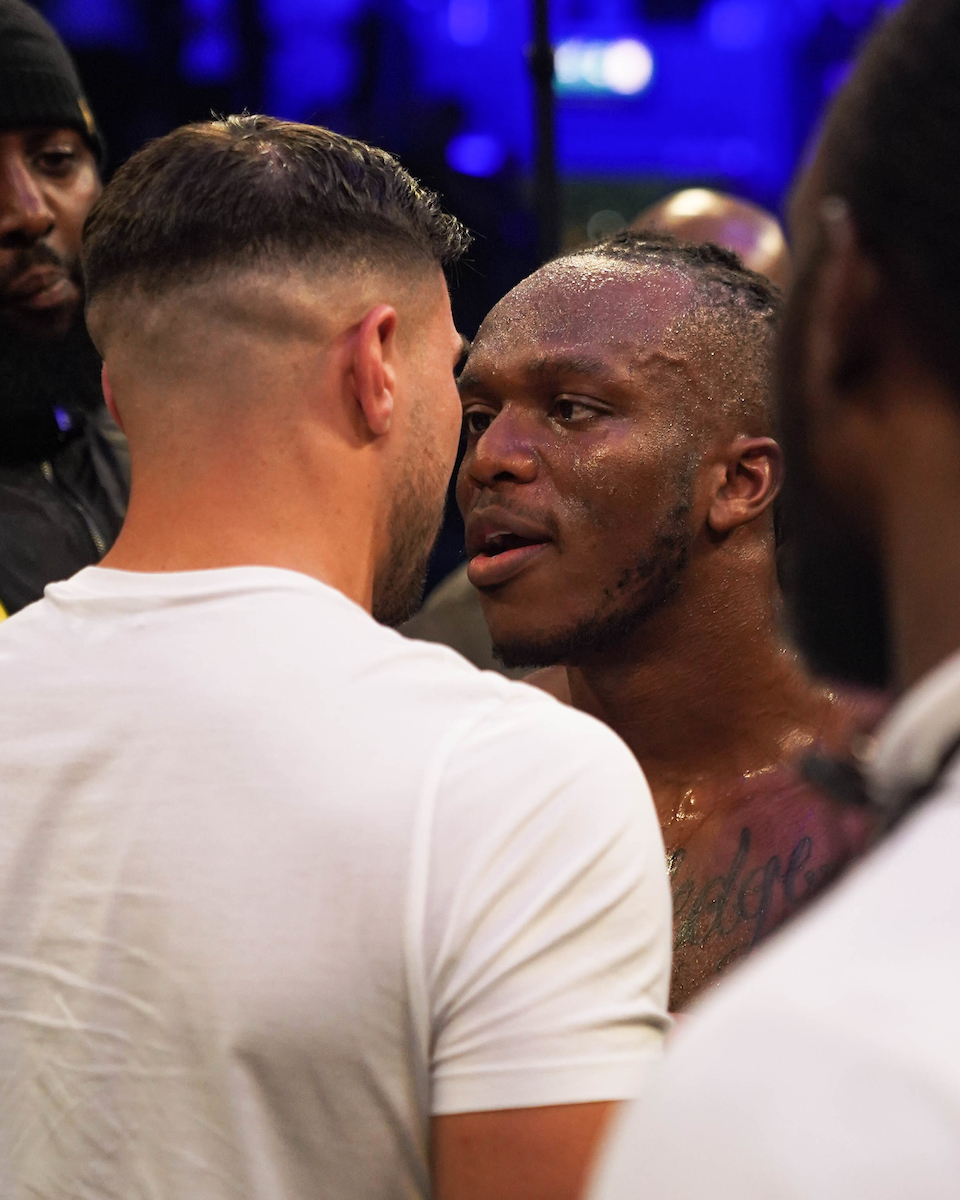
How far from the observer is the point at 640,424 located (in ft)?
6.59

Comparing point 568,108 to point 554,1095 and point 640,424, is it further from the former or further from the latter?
point 554,1095

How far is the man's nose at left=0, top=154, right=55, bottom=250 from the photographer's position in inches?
108

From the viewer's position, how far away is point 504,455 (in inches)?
79.8

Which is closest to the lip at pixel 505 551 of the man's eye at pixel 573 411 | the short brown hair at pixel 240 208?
the man's eye at pixel 573 411

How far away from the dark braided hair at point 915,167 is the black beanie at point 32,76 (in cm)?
235

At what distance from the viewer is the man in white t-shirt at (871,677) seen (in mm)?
531

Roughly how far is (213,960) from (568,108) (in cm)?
716

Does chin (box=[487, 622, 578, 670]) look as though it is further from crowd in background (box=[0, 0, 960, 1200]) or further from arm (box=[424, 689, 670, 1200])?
arm (box=[424, 689, 670, 1200])

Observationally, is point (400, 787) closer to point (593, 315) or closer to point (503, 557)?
point (503, 557)

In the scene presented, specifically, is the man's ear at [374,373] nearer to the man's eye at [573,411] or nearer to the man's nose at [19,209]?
the man's eye at [573,411]

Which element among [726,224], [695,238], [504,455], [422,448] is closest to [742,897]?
[504,455]

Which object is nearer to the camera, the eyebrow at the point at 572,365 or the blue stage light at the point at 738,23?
the eyebrow at the point at 572,365

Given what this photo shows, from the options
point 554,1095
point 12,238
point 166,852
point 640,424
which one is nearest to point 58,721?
point 166,852

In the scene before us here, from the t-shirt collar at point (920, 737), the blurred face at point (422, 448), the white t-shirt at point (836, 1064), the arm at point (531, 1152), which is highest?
the t-shirt collar at point (920, 737)
